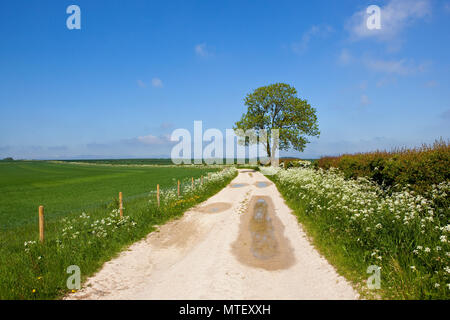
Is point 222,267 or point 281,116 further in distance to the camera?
point 281,116

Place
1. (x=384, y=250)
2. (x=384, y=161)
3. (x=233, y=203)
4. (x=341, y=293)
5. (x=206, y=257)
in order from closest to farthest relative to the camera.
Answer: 1. (x=341, y=293)
2. (x=384, y=250)
3. (x=206, y=257)
4. (x=384, y=161)
5. (x=233, y=203)

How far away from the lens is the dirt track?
4.69 meters

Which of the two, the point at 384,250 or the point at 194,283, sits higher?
the point at 384,250

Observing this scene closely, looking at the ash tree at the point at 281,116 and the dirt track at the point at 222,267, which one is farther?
the ash tree at the point at 281,116

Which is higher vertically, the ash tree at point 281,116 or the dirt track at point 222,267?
the ash tree at point 281,116

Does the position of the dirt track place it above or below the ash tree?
below

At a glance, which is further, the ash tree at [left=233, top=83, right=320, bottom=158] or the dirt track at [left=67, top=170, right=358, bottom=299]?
the ash tree at [left=233, top=83, right=320, bottom=158]

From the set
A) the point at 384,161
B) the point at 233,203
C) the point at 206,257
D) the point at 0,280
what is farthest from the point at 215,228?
the point at 384,161

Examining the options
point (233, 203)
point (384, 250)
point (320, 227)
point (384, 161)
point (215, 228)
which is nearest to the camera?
point (384, 250)

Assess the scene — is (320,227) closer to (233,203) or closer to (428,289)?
(428,289)

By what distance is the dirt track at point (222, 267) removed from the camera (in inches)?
185

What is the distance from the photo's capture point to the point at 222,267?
584 cm

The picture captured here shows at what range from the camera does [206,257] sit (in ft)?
21.6
